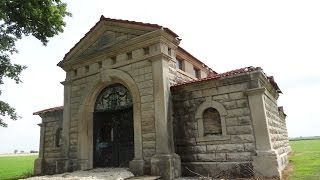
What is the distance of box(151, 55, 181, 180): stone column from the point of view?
8.63 metres

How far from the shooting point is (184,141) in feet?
31.5

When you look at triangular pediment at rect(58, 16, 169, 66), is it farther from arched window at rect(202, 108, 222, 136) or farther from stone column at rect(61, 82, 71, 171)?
arched window at rect(202, 108, 222, 136)

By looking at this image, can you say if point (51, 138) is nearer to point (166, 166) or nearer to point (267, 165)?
point (166, 166)

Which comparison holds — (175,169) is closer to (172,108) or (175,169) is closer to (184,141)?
(184,141)

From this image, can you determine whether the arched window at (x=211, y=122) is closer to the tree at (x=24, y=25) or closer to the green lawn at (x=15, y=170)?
the tree at (x=24, y=25)

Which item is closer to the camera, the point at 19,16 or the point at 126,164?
the point at 126,164

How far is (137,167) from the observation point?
9.16m

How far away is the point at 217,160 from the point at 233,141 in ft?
2.83

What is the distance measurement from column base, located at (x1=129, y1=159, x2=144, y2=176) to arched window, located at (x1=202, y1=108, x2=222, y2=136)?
8.27 feet

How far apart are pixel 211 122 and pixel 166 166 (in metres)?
2.22

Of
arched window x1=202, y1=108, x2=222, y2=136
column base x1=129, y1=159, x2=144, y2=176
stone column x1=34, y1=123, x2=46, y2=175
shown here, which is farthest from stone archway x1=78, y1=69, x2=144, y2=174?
stone column x1=34, y1=123, x2=46, y2=175

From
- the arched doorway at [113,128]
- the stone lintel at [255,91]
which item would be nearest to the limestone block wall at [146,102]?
the arched doorway at [113,128]

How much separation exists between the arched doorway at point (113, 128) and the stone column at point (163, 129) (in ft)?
5.15

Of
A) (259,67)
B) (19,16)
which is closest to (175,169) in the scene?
(259,67)
